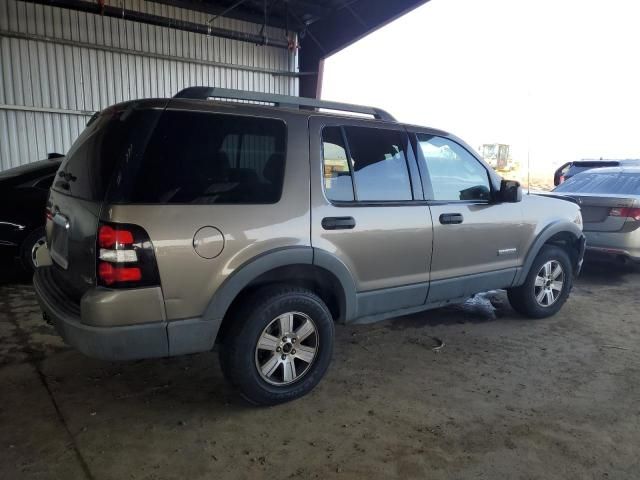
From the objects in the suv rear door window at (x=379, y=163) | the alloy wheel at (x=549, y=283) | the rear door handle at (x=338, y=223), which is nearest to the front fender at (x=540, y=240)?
the alloy wheel at (x=549, y=283)

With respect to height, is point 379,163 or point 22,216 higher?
point 379,163

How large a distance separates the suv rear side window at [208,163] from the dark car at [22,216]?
370 centimetres

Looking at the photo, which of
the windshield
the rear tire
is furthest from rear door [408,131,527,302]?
the windshield

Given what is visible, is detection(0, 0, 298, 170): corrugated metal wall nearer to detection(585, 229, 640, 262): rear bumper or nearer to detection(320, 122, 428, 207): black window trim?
detection(320, 122, 428, 207): black window trim

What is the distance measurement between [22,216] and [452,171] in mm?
4706

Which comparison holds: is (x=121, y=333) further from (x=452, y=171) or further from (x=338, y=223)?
(x=452, y=171)

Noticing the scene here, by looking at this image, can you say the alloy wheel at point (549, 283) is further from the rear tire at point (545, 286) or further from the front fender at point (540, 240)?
the front fender at point (540, 240)

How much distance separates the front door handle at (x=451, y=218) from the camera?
3818mm

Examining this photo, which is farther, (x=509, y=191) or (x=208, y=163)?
(x=509, y=191)

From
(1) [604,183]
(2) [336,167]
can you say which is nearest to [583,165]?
(1) [604,183]

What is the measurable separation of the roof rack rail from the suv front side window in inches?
16.7

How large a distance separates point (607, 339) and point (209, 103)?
4.07 m

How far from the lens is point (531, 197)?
4648 mm

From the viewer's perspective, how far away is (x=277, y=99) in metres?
3.26
